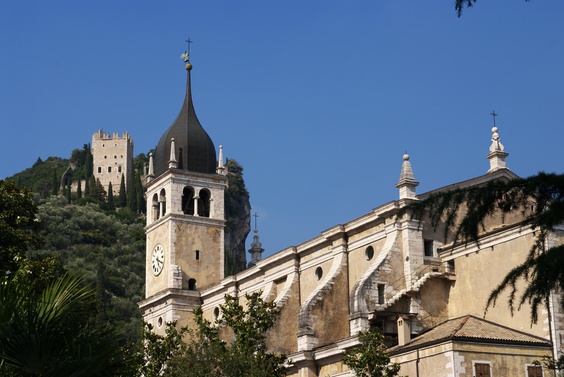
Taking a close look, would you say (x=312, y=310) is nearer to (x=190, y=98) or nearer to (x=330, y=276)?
(x=330, y=276)

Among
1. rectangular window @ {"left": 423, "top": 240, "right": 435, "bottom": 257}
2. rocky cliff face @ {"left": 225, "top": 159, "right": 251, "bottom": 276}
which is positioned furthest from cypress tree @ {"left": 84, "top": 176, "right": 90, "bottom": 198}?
rectangular window @ {"left": 423, "top": 240, "right": 435, "bottom": 257}

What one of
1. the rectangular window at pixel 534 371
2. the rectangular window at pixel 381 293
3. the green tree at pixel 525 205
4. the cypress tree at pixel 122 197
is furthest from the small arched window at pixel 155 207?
the cypress tree at pixel 122 197

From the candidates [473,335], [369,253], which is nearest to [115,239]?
[369,253]

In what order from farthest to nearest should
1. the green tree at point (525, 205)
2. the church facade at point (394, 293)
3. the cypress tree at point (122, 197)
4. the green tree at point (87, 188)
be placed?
Result: the green tree at point (87, 188) < the cypress tree at point (122, 197) < the church facade at point (394, 293) < the green tree at point (525, 205)

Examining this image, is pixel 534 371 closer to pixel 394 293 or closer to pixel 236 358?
pixel 394 293

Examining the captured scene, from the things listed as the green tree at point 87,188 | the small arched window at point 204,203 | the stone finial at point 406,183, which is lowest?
the stone finial at point 406,183

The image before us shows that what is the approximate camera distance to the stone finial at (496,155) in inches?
1866

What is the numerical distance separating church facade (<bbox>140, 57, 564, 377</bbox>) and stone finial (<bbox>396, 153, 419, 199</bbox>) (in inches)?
2.1

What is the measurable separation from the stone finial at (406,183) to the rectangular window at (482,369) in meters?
9.65

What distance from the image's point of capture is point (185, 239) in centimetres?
6375

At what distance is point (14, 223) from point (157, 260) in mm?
33730

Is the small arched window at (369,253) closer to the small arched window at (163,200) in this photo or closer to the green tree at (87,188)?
the small arched window at (163,200)

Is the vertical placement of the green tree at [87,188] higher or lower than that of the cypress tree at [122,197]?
higher

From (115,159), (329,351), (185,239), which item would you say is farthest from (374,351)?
(115,159)
